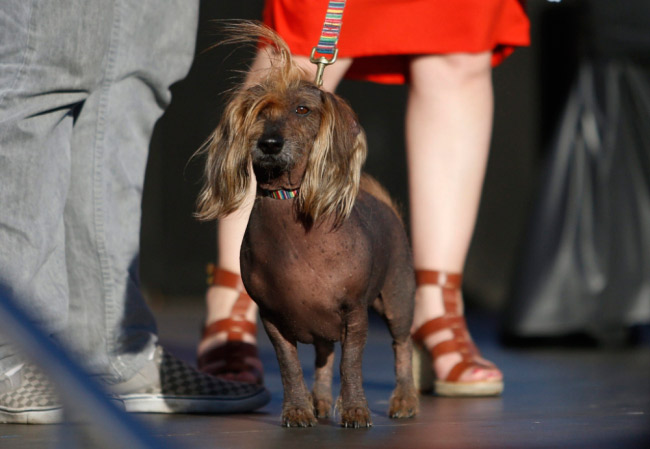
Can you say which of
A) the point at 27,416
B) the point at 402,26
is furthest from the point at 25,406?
the point at 402,26

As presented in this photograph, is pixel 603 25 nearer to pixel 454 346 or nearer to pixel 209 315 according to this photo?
pixel 454 346

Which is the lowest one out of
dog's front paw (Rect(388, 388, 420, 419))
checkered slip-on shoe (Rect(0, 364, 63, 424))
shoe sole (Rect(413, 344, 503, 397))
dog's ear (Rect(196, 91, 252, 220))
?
shoe sole (Rect(413, 344, 503, 397))

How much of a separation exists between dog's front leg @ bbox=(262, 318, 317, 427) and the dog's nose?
1.28 feet

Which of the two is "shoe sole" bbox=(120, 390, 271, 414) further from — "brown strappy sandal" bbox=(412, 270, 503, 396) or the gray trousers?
"brown strappy sandal" bbox=(412, 270, 503, 396)

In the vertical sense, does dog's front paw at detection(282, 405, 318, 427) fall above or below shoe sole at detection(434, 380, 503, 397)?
above

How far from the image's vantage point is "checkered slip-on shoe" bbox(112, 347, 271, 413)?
2.28m

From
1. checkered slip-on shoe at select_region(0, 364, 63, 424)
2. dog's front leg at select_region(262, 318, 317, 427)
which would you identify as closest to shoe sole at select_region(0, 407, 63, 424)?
checkered slip-on shoe at select_region(0, 364, 63, 424)

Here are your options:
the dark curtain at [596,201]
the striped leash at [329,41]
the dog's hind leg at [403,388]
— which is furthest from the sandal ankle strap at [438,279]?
the dark curtain at [596,201]

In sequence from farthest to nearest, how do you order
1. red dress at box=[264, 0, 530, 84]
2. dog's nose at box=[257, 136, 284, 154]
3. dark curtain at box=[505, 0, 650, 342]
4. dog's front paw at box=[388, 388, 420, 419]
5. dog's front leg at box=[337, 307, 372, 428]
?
1. dark curtain at box=[505, 0, 650, 342]
2. red dress at box=[264, 0, 530, 84]
3. dog's front paw at box=[388, 388, 420, 419]
4. dog's front leg at box=[337, 307, 372, 428]
5. dog's nose at box=[257, 136, 284, 154]

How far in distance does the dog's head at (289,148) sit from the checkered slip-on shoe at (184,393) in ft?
1.87

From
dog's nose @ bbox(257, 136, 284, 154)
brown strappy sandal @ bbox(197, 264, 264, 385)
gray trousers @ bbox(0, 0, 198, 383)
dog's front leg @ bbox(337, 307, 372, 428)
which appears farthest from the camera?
brown strappy sandal @ bbox(197, 264, 264, 385)

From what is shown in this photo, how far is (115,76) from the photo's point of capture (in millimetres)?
2244

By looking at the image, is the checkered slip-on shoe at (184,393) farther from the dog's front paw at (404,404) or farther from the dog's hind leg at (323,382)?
the dog's front paw at (404,404)

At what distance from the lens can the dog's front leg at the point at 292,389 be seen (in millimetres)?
1973
